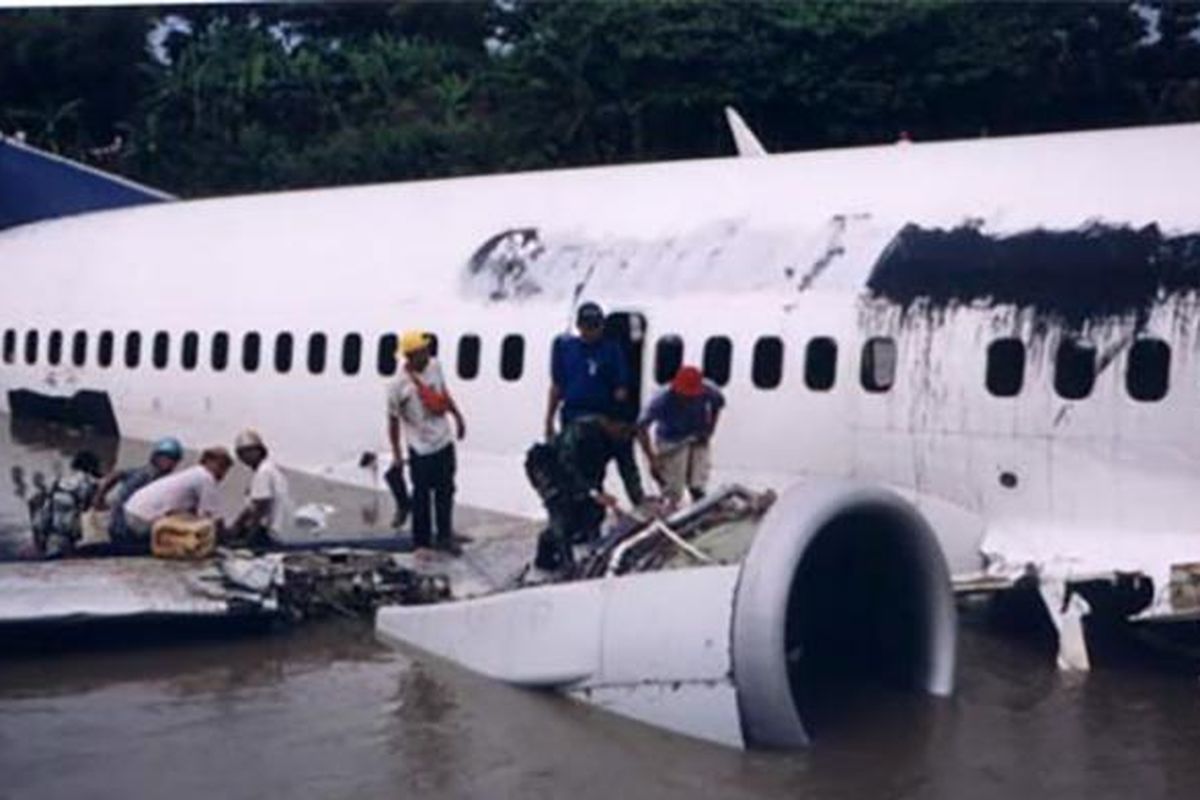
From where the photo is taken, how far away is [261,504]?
1278 centimetres

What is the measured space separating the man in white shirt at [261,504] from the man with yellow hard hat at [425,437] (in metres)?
0.83

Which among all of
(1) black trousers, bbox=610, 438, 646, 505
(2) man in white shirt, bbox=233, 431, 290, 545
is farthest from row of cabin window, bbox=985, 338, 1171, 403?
(2) man in white shirt, bbox=233, 431, 290, 545

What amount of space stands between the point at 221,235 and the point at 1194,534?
963 cm

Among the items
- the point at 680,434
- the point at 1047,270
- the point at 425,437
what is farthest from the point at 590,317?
the point at 1047,270

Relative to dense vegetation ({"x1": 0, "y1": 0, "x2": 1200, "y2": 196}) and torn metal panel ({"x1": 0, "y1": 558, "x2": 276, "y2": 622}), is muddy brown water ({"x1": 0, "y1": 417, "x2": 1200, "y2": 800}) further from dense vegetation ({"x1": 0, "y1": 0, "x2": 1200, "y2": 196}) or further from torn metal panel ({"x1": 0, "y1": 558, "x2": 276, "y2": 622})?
dense vegetation ({"x1": 0, "y1": 0, "x2": 1200, "y2": 196})

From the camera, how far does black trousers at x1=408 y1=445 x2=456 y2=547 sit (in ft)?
41.0

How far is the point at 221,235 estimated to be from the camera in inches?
693

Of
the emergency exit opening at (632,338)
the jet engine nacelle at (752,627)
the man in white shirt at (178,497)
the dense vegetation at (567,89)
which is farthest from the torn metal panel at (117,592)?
the dense vegetation at (567,89)

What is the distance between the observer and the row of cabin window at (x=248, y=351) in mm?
14312

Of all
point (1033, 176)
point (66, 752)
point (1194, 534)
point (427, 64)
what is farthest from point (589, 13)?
point (66, 752)

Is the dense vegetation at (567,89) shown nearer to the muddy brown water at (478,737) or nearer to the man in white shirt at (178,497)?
the man in white shirt at (178,497)

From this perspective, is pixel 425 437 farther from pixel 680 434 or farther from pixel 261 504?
pixel 680 434

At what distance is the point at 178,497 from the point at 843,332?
4.18 m

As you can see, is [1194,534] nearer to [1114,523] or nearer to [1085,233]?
[1114,523]
